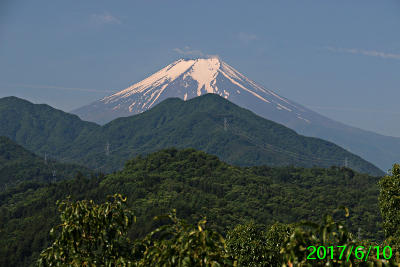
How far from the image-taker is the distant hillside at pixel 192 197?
9350 cm

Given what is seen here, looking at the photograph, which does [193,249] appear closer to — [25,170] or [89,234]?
[89,234]

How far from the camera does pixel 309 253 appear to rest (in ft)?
22.8

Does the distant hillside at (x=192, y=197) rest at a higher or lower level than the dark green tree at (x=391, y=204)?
lower

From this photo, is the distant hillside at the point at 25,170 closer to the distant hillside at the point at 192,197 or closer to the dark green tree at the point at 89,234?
the distant hillside at the point at 192,197

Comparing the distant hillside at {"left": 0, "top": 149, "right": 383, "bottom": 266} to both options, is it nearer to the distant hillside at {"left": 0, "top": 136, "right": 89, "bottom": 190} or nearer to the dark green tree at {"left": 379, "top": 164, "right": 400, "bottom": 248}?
the distant hillside at {"left": 0, "top": 136, "right": 89, "bottom": 190}

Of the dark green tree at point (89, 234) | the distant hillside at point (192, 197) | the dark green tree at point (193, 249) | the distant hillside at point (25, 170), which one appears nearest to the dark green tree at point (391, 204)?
the dark green tree at point (89, 234)

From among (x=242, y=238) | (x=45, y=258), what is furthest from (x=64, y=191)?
(x=45, y=258)

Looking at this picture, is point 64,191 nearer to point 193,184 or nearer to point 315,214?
point 193,184

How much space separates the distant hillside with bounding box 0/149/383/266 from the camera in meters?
93.5

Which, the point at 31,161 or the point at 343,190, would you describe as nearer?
the point at 343,190

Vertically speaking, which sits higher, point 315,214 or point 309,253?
point 309,253

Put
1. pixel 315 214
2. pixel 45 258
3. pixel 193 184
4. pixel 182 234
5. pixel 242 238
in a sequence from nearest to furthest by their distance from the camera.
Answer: pixel 182 234
pixel 45 258
pixel 242 238
pixel 315 214
pixel 193 184

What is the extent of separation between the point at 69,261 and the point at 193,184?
395 feet

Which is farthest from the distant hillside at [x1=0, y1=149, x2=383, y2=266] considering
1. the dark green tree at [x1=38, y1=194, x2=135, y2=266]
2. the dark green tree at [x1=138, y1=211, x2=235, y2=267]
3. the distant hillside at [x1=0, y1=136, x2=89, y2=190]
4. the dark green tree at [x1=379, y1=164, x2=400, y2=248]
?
the dark green tree at [x1=138, y1=211, x2=235, y2=267]
